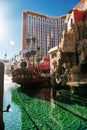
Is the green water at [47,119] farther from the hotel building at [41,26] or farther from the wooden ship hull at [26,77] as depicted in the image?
the hotel building at [41,26]

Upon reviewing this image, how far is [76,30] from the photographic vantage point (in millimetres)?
30719

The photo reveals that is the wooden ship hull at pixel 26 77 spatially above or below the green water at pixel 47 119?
above

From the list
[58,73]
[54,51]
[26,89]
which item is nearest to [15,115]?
[58,73]

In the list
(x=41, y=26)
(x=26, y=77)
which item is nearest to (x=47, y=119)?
(x=26, y=77)

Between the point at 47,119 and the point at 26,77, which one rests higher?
the point at 26,77

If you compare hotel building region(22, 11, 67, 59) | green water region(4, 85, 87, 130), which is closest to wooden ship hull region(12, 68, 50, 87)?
green water region(4, 85, 87, 130)

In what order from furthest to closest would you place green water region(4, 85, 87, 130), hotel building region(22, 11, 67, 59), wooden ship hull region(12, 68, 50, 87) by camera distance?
hotel building region(22, 11, 67, 59) < wooden ship hull region(12, 68, 50, 87) < green water region(4, 85, 87, 130)

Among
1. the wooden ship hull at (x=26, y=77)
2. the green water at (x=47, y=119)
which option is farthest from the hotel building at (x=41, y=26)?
the green water at (x=47, y=119)

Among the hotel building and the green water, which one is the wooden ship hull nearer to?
the green water

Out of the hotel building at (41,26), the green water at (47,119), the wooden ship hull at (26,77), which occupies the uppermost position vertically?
the hotel building at (41,26)

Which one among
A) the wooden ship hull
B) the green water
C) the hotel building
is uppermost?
the hotel building

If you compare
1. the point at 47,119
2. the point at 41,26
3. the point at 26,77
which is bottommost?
the point at 47,119

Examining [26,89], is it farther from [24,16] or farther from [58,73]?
[24,16]

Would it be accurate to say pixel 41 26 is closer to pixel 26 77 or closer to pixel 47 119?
pixel 26 77
